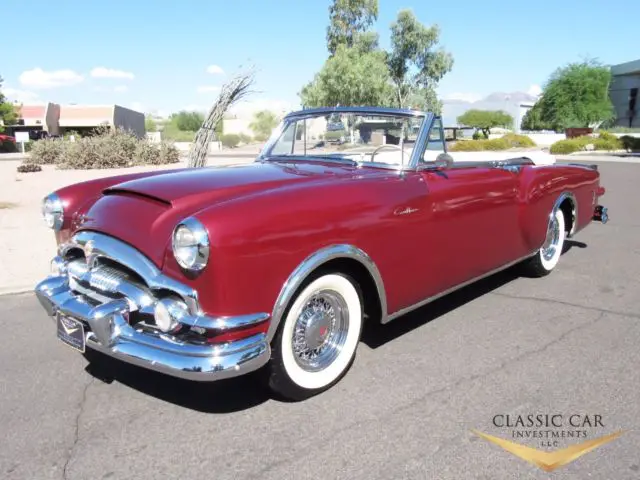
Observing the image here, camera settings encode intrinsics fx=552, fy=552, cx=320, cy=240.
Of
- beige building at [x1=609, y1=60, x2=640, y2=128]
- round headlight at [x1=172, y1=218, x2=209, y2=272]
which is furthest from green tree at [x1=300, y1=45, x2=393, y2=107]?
A: beige building at [x1=609, y1=60, x2=640, y2=128]

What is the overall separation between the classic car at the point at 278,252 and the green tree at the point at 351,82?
114ft

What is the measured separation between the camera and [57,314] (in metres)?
2.86

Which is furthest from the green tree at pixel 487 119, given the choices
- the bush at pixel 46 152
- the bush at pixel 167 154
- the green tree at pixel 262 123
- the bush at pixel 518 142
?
the bush at pixel 46 152

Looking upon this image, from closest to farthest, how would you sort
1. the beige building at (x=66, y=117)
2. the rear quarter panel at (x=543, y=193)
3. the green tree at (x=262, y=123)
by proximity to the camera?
the rear quarter panel at (x=543, y=193), the beige building at (x=66, y=117), the green tree at (x=262, y=123)

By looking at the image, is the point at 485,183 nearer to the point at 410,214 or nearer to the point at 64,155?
the point at 410,214

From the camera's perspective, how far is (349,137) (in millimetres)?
4133

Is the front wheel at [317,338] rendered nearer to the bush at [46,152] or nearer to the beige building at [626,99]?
the bush at [46,152]

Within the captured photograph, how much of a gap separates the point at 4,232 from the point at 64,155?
12.0 m

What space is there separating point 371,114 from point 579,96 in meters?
45.5

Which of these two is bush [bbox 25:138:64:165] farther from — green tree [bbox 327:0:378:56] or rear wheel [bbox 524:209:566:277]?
green tree [bbox 327:0:378:56]

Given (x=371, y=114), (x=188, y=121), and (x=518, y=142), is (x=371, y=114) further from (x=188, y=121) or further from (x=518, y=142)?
(x=188, y=121)

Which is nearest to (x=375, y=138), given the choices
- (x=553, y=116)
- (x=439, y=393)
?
(x=439, y=393)

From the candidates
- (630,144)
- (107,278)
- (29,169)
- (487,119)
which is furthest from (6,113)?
(487,119)

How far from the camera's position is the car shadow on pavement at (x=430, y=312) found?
378 cm
